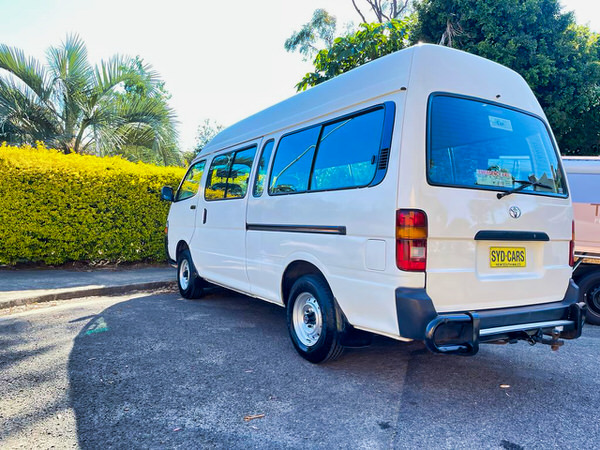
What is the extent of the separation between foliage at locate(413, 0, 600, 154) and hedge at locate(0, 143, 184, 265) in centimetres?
811

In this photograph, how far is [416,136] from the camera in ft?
9.76

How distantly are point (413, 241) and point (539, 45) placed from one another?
10.8 meters

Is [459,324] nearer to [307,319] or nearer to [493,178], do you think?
[493,178]

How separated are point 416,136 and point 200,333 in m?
3.11

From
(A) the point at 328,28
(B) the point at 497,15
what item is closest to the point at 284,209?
(B) the point at 497,15

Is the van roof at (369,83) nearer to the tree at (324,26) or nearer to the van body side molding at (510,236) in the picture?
the van body side molding at (510,236)

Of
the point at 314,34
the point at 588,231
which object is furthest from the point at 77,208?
the point at 314,34

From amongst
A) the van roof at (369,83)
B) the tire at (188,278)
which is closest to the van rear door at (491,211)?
the van roof at (369,83)

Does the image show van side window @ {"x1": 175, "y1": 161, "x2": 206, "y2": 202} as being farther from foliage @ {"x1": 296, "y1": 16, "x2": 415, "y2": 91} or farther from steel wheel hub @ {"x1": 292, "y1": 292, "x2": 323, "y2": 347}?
foliage @ {"x1": 296, "y1": 16, "x2": 415, "y2": 91}

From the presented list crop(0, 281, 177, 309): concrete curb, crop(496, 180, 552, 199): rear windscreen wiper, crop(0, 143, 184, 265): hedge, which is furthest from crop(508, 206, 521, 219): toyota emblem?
crop(0, 143, 184, 265): hedge

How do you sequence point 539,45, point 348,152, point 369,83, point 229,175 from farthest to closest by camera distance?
point 539,45
point 229,175
point 348,152
point 369,83

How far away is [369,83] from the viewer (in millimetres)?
3430

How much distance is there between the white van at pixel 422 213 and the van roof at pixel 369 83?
14 millimetres

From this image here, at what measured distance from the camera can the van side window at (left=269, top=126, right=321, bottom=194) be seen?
3.96 m
